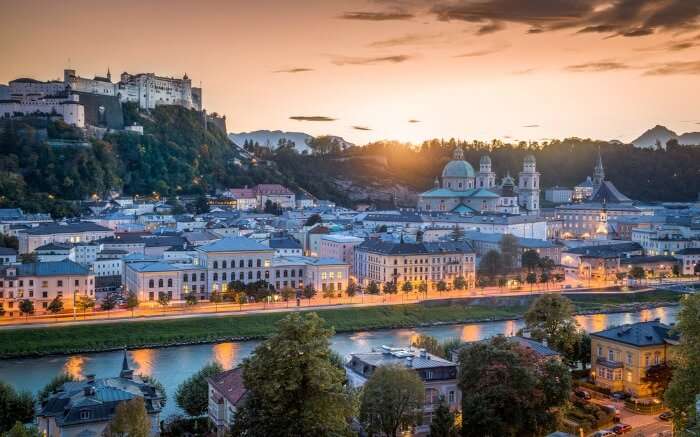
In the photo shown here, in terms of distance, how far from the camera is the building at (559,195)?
198 feet

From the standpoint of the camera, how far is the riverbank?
18.7 meters

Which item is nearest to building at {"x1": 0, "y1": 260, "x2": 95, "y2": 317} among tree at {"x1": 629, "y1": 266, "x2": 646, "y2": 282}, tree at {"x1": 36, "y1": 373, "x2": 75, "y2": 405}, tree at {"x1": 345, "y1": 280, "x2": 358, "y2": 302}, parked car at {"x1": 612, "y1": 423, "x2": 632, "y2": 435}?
tree at {"x1": 345, "y1": 280, "x2": 358, "y2": 302}

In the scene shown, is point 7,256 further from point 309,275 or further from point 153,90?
point 153,90

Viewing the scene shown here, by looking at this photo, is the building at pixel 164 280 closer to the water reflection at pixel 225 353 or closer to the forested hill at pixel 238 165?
the water reflection at pixel 225 353

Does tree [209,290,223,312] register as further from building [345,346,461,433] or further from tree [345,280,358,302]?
building [345,346,461,433]

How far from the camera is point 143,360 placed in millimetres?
17562

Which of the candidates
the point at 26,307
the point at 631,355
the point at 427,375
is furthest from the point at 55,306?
the point at 631,355

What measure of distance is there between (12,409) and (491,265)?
20.7 meters

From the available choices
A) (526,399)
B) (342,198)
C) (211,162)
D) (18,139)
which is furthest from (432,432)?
(342,198)

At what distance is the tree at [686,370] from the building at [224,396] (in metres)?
5.49

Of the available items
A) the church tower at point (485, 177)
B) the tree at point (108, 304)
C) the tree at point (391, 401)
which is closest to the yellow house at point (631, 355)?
the tree at point (391, 401)

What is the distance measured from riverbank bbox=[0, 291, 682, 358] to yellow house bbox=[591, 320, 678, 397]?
851 centimetres

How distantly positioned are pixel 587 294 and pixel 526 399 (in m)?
17.5

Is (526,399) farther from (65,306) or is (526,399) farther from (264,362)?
(65,306)
